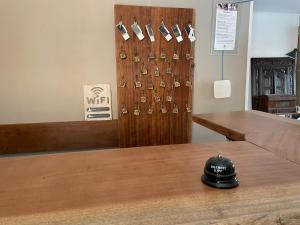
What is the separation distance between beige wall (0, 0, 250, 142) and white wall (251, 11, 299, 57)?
235cm

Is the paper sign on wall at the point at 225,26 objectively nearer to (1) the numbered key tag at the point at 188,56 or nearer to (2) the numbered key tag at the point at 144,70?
(1) the numbered key tag at the point at 188,56

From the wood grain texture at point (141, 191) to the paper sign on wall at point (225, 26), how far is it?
152cm

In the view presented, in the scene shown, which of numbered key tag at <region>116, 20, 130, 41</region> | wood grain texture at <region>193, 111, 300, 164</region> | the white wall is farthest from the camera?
the white wall

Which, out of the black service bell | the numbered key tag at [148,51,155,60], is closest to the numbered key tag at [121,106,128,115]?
the numbered key tag at [148,51,155,60]

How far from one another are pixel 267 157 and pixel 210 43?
153 cm

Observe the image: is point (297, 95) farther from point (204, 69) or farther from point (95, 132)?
point (95, 132)

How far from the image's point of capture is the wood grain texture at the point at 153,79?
2.16m

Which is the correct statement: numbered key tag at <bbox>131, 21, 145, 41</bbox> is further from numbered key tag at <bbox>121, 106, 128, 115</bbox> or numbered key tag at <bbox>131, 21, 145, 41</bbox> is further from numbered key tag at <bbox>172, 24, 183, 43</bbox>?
numbered key tag at <bbox>121, 106, 128, 115</bbox>

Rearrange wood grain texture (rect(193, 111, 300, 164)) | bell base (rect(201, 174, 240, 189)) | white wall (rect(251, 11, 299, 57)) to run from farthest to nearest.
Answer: white wall (rect(251, 11, 299, 57)) < wood grain texture (rect(193, 111, 300, 164)) < bell base (rect(201, 174, 240, 189))

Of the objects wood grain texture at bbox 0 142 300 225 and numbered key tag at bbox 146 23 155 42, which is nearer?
wood grain texture at bbox 0 142 300 225

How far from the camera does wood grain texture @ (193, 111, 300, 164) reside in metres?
1.19

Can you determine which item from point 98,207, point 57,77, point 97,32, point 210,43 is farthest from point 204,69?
point 98,207

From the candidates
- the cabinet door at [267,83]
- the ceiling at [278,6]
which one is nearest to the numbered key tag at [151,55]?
the ceiling at [278,6]

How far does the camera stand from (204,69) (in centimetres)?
240
